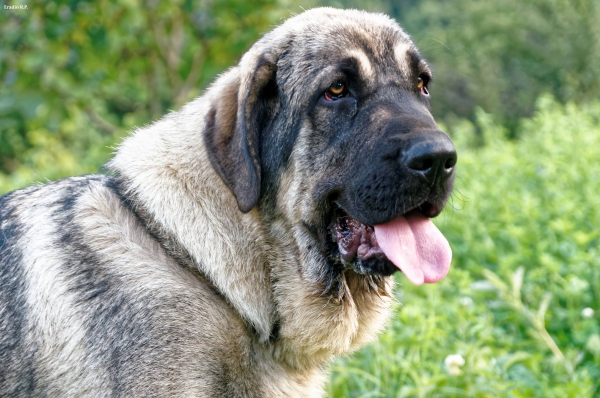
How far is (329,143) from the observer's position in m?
2.97

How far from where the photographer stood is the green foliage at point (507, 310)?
3637mm

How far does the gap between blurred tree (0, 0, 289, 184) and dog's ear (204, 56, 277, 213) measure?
3563 mm

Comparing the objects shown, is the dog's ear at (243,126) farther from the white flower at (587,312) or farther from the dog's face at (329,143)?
the white flower at (587,312)

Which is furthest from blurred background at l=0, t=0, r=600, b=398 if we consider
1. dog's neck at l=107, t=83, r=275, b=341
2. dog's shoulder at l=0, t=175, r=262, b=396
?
dog's shoulder at l=0, t=175, r=262, b=396

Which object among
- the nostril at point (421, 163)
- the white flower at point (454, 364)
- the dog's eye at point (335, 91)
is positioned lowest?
the white flower at point (454, 364)

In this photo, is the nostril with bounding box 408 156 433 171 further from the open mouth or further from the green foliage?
the green foliage

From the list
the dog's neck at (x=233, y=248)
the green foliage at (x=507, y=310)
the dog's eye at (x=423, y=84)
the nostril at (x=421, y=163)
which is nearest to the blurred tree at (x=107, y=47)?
the green foliage at (x=507, y=310)

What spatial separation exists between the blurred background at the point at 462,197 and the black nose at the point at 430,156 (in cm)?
100

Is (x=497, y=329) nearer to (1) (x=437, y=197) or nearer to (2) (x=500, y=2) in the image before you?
(1) (x=437, y=197)

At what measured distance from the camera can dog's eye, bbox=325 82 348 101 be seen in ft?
9.86

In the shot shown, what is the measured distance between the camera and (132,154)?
10.5ft

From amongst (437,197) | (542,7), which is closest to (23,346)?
(437,197)

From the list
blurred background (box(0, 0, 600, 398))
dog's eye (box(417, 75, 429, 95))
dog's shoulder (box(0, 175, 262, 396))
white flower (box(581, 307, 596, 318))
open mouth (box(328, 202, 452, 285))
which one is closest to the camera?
dog's shoulder (box(0, 175, 262, 396))

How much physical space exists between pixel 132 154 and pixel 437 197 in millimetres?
1434
